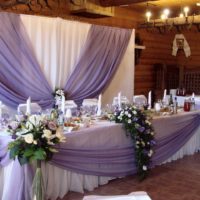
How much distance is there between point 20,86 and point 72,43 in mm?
→ 1419

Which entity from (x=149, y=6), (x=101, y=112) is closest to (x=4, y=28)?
(x=101, y=112)

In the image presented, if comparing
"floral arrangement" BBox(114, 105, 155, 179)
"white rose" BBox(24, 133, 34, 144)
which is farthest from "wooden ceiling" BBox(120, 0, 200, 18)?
"white rose" BBox(24, 133, 34, 144)

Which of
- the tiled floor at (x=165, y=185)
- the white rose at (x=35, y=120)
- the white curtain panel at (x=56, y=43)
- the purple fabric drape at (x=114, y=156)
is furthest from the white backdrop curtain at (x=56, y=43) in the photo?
the white rose at (x=35, y=120)

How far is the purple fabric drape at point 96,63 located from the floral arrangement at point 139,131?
2.22 meters

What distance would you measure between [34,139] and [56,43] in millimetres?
3734

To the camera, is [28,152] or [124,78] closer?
[28,152]

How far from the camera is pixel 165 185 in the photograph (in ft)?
13.6

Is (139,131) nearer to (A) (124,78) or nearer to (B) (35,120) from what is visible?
(B) (35,120)

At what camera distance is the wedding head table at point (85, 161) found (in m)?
3.13

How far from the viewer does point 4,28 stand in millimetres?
5230

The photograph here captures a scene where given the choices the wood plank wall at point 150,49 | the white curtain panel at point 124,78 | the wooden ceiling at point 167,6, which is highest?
the wooden ceiling at point 167,6


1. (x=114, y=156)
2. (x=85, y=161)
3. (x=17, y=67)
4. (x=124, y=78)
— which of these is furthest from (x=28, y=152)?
(x=124, y=78)

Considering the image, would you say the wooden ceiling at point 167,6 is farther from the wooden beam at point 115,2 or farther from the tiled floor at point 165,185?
the tiled floor at point 165,185

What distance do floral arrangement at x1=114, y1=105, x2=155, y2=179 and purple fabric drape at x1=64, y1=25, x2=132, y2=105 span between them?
2.22m
